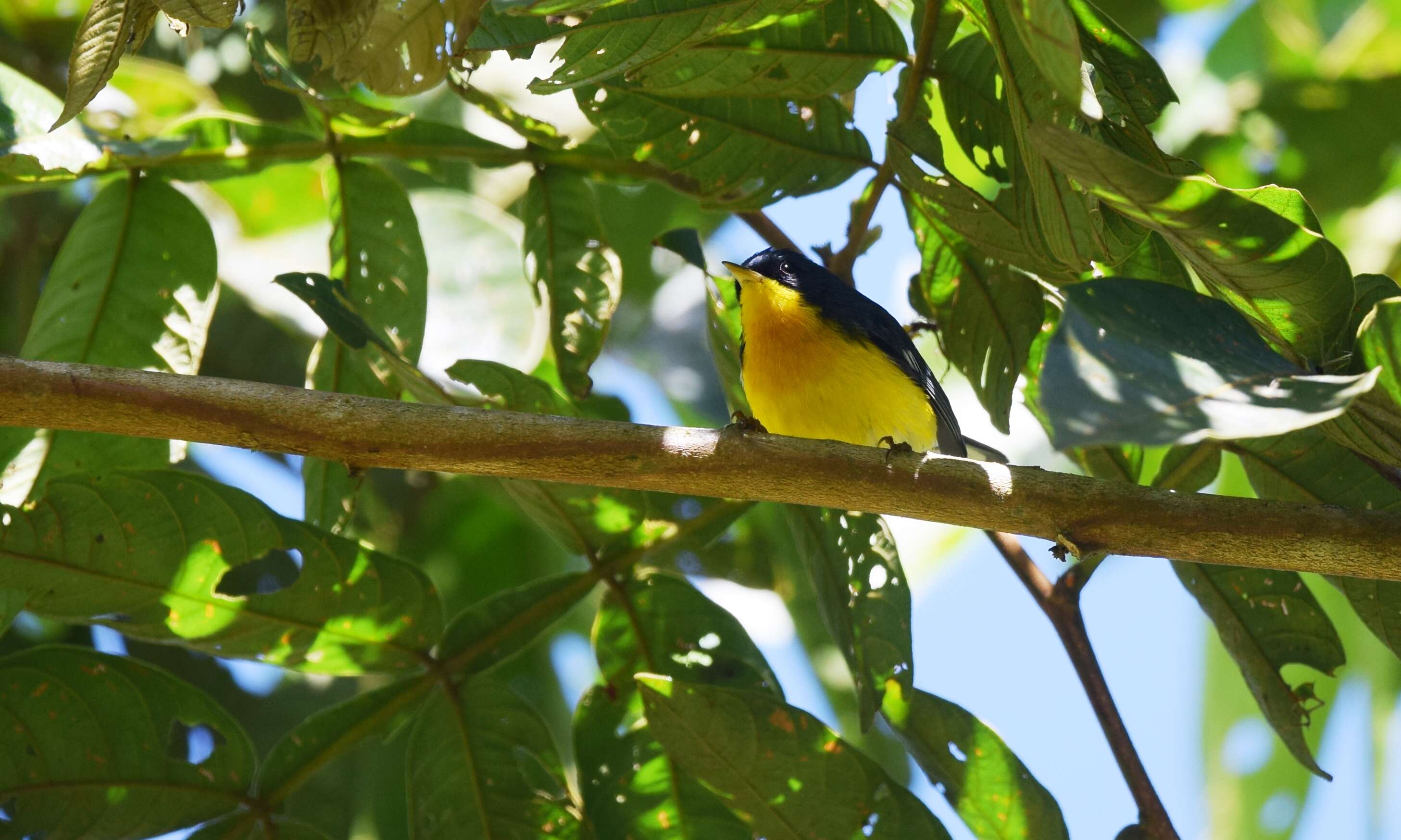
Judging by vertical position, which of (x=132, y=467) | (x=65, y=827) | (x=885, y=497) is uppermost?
(x=132, y=467)

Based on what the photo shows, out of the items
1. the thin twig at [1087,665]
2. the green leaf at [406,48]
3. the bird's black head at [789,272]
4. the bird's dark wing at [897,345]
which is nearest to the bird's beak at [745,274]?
the bird's black head at [789,272]

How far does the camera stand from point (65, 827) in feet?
7.97

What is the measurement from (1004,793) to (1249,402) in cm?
132

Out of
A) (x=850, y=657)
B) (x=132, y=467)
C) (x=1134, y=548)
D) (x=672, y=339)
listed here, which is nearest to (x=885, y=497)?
(x=1134, y=548)

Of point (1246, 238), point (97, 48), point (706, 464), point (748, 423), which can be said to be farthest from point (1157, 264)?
point (97, 48)

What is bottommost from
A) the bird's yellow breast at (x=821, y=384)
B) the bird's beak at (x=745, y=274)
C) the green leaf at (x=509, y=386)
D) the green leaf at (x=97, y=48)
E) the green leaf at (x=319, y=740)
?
the green leaf at (x=319, y=740)

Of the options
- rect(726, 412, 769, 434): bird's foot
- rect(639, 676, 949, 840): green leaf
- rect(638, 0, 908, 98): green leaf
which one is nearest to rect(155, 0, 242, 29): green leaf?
rect(638, 0, 908, 98): green leaf

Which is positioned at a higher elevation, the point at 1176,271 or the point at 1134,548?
the point at 1176,271

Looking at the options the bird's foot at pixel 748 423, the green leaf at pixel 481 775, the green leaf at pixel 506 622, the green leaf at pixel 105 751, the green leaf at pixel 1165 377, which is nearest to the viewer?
the green leaf at pixel 1165 377

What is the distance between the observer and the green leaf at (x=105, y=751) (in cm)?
242

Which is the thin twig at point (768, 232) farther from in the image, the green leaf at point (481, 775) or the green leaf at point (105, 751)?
the green leaf at point (105, 751)

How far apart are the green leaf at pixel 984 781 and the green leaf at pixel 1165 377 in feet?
3.69

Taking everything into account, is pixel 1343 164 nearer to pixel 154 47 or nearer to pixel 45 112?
pixel 45 112

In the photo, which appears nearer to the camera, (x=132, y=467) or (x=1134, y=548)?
(x=1134, y=548)
